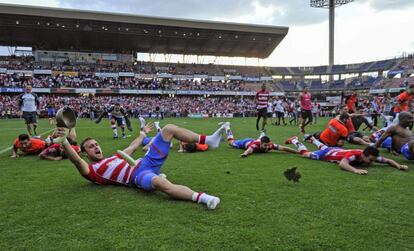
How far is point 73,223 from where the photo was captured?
3275 mm

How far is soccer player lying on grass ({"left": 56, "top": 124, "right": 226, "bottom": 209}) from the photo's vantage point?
12.8 feet

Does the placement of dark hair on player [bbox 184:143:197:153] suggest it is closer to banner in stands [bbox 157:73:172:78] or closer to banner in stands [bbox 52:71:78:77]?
banner in stands [bbox 52:71:78:77]

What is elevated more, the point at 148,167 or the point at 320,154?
the point at 148,167

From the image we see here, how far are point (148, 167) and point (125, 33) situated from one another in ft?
169

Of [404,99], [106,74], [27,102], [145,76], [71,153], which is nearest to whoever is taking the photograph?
[71,153]

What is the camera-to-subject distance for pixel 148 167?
4293 mm

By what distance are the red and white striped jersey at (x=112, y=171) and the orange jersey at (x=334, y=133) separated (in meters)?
5.57

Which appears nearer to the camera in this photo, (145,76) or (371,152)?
(371,152)

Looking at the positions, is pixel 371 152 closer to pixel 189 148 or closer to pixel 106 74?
pixel 189 148

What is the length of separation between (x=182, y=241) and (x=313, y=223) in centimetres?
133

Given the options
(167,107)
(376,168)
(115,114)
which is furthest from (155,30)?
(376,168)

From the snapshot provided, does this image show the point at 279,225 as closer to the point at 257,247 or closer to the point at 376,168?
the point at 257,247

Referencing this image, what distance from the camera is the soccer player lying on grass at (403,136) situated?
21.1 feet

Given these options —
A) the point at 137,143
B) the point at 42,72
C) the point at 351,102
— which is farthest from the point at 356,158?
the point at 42,72
